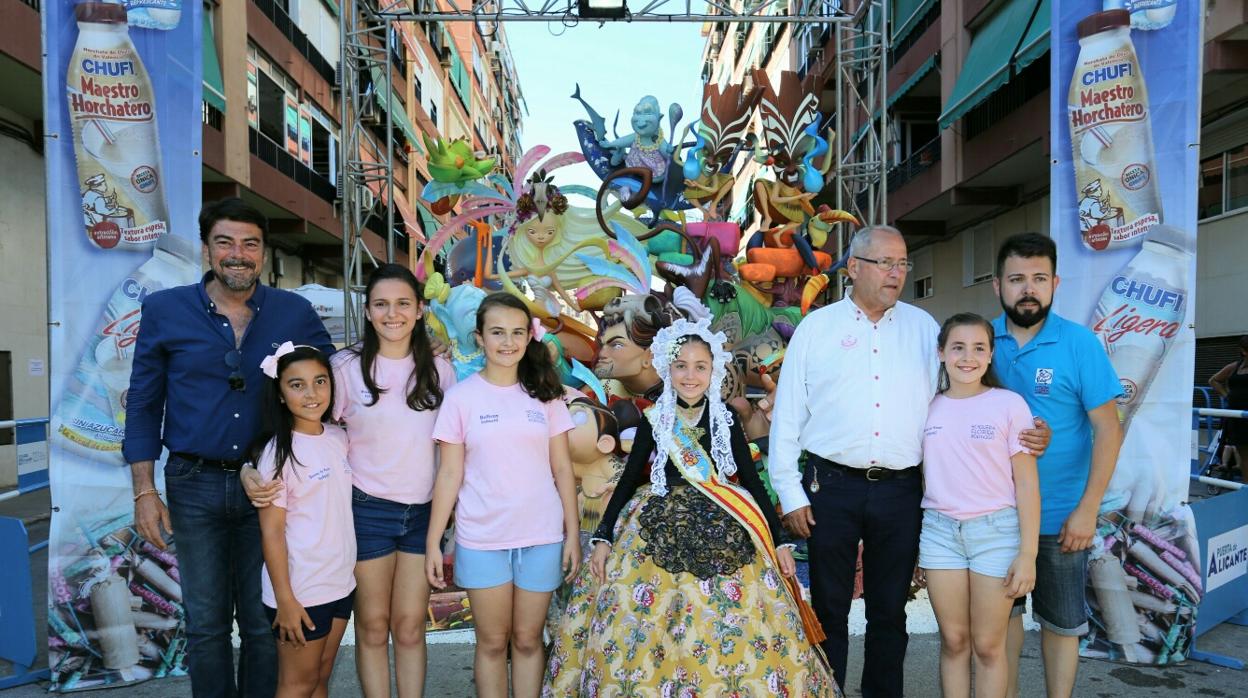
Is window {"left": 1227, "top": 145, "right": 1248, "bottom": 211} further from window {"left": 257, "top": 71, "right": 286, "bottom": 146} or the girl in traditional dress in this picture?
window {"left": 257, "top": 71, "right": 286, "bottom": 146}

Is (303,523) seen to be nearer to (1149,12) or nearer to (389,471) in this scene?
(389,471)

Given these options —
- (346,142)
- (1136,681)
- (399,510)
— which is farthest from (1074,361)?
(346,142)

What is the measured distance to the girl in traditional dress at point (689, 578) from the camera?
9.87ft

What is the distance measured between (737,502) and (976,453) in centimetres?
90

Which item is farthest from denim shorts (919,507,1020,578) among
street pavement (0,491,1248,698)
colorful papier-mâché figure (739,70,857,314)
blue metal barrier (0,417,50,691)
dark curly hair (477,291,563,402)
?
colorful papier-mâché figure (739,70,857,314)

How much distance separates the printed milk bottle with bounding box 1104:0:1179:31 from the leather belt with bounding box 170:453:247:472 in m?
4.94

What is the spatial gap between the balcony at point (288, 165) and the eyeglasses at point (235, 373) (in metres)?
13.0

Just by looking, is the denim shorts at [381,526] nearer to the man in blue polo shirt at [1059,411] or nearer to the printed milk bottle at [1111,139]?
the man in blue polo shirt at [1059,411]

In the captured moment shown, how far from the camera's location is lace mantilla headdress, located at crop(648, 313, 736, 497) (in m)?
3.35

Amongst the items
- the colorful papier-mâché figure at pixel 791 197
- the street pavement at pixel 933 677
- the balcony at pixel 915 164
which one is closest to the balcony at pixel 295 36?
the colorful papier-mâché figure at pixel 791 197

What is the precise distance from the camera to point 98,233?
440 centimetres

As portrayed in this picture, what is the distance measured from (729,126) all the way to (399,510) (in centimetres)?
641

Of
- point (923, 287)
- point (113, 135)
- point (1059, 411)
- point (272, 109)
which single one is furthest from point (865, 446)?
point (923, 287)

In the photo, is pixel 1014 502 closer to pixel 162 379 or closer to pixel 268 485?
pixel 268 485
